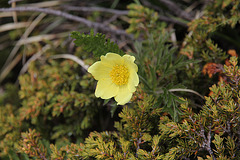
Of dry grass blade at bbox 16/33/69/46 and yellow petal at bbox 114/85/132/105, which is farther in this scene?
dry grass blade at bbox 16/33/69/46

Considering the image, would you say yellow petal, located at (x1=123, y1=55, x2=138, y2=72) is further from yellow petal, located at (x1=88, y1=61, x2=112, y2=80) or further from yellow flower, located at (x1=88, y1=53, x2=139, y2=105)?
yellow petal, located at (x1=88, y1=61, x2=112, y2=80)

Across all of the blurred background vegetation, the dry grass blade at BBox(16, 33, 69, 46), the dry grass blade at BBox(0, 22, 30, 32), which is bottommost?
the blurred background vegetation

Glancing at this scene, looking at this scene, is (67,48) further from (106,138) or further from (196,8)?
(196,8)

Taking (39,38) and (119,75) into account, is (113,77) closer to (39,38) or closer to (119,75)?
(119,75)

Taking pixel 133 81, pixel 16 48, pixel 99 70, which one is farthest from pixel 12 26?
pixel 133 81

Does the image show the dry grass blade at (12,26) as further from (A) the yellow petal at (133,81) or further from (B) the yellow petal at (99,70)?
(A) the yellow petal at (133,81)

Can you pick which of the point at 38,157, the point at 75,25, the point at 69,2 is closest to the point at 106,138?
the point at 38,157

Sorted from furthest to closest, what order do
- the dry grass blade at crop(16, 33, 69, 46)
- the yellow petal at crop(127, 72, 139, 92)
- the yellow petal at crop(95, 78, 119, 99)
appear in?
the dry grass blade at crop(16, 33, 69, 46) < the yellow petal at crop(95, 78, 119, 99) < the yellow petal at crop(127, 72, 139, 92)

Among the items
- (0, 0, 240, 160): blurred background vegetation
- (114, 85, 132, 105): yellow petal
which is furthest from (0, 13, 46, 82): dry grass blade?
(114, 85, 132, 105): yellow petal
